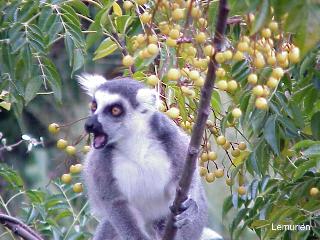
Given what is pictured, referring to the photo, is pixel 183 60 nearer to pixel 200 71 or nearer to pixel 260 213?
pixel 200 71

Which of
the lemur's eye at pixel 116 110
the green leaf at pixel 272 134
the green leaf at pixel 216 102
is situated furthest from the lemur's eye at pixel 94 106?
the green leaf at pixel 272 134

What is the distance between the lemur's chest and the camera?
3.86 meters

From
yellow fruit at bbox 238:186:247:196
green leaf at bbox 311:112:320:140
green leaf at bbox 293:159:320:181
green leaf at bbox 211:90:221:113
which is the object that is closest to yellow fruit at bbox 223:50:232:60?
green leaf at bbox 293:159:320:181

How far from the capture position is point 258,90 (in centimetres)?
250

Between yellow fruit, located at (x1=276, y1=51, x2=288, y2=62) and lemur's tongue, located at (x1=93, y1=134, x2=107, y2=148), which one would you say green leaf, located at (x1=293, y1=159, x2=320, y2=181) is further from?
lemur's tongue, located at (x1=93, y1=134, x2=107, y2=148)

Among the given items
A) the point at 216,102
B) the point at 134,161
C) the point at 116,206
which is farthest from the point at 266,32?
the point at 116,206

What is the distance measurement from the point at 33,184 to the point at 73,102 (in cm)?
98

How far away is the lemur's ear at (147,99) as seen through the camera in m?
3.75

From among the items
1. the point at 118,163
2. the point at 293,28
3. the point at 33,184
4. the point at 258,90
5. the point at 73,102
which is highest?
the point at 293,28

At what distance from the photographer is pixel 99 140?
3.57 m

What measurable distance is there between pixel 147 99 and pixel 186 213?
696mm

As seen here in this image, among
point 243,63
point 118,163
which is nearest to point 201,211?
point 118,163

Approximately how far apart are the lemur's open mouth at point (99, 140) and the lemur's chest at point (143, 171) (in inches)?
13.0

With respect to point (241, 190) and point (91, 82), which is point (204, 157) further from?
point (91, 82)
